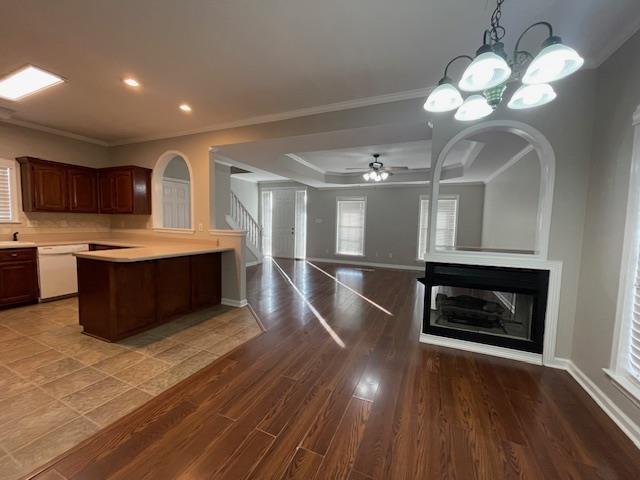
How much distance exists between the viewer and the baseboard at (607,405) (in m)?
1.71

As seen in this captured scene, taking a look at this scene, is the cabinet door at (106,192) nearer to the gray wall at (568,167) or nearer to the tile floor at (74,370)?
the tile floor at (74,370)

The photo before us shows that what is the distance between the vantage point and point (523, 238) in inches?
161

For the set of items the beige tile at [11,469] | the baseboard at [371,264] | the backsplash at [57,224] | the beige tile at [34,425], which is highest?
the backsplash at [57,224]

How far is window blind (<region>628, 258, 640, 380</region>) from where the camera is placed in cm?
177

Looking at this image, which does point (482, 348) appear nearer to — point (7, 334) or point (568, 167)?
point (568, 167)

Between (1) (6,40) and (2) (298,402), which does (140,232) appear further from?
(2) (298,402)

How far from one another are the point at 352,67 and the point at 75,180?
5.00 m

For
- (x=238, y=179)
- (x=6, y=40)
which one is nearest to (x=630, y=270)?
(x=6, y=40)

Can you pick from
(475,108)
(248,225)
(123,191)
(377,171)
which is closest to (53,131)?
(123,191)

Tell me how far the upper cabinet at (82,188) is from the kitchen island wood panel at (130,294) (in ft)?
6.37

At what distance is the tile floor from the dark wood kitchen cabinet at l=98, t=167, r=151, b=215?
1838 mm

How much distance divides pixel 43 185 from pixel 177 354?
12.8ft

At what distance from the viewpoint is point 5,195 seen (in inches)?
A: 159

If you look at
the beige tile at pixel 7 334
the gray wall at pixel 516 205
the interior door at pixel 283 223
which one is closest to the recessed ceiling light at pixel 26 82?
the beige tile at pixel 7 334
